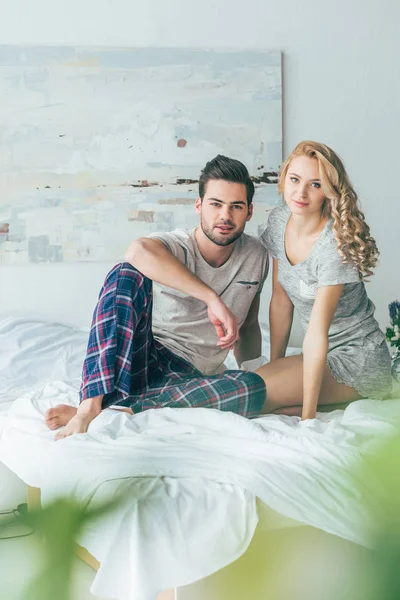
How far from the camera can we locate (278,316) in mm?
1974

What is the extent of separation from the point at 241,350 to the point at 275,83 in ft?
5.54

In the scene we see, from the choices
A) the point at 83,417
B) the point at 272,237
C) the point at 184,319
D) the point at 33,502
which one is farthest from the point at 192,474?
the point at 33,502

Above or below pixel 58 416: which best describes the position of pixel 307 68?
above

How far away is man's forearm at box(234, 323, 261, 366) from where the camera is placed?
208cm

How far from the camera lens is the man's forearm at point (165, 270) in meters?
1.78

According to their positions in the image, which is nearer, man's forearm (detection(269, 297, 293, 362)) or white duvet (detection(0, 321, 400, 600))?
white duvet (detection(0, 321, 400, 600))

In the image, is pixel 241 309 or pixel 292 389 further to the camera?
pixel 241 309

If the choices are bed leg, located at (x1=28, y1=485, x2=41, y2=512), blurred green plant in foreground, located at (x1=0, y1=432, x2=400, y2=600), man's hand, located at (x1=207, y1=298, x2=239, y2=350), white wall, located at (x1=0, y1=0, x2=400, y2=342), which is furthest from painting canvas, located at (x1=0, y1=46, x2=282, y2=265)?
blurred green plant in foreground, located at (x1=0, y1=432, x2=400, y2=600)

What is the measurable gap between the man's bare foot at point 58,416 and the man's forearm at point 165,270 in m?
0.36

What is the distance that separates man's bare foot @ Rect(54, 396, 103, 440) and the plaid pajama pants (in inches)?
0.7

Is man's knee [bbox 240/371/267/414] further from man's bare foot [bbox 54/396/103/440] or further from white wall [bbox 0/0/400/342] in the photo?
white wall [bbox 0/0/400/342]

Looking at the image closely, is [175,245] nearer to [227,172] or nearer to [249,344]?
[227,172]

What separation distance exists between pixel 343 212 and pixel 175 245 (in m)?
0.43

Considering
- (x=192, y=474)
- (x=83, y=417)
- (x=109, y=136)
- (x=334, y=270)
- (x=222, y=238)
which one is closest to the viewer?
(x=192, y=474)
